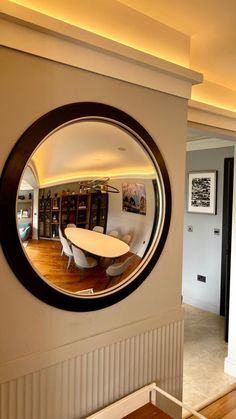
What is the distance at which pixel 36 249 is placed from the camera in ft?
4.54

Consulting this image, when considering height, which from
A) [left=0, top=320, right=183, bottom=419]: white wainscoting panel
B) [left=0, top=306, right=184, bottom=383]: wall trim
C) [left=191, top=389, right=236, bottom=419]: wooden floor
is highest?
[left=0, top=306, right=184, bottom=383]: wall trim

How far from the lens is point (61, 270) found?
1.46 meters

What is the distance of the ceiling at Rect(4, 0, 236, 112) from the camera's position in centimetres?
144

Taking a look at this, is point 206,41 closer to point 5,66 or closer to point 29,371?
point 5,66

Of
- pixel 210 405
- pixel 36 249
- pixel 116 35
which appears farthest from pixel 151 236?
pixel 210 405

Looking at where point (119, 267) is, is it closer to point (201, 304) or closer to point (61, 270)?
point (61, 270)

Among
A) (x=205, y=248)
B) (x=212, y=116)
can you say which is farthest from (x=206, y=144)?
(x=212, y=116)

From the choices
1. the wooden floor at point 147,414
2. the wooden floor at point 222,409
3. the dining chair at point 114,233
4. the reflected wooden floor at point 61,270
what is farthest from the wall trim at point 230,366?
the dining chair at point 114,233

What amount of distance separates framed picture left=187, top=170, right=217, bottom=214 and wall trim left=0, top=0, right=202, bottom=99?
104 inches

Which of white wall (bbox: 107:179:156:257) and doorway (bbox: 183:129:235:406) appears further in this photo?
doorway (bbox: 183:129:235:406)

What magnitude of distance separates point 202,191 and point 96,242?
3132 millimetres

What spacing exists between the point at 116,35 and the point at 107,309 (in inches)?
53.1

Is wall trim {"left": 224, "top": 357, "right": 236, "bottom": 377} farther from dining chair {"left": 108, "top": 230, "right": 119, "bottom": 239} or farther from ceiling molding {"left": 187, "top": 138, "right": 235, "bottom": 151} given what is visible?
ceiling molding {"left": 187, "top": 138, "right": 235, "bottom": 151}

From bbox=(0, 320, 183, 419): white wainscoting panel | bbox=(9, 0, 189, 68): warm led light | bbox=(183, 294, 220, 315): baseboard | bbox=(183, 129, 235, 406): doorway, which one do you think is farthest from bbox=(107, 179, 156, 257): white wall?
bbox=(183, 294, 220, 315): baseboard
